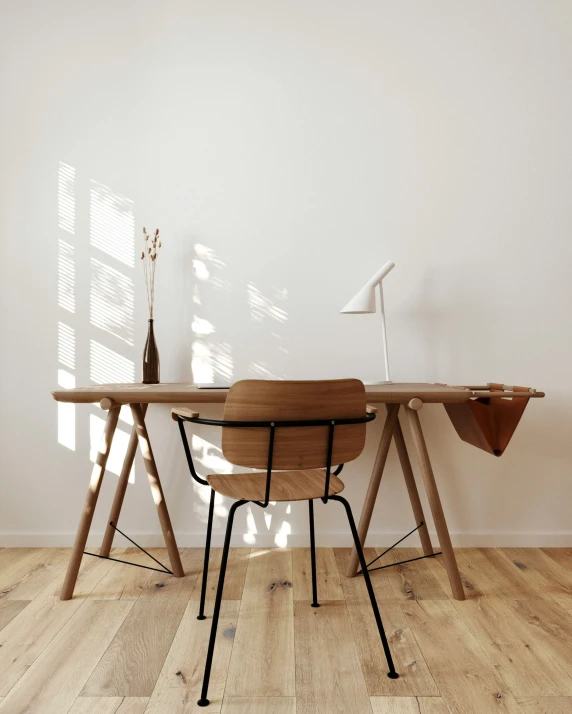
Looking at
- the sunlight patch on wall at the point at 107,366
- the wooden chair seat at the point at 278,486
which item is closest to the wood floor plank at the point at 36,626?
the wooden chair seat at the point at 278,486

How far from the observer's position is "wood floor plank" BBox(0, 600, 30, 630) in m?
1.92

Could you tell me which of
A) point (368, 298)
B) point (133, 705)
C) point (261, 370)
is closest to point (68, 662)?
point (133, 705)

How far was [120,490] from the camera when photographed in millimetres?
2410

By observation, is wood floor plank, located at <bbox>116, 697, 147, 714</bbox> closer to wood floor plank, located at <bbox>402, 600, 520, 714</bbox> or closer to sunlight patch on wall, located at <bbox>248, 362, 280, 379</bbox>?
wood floor plank, located at <bbox>402, 600, 520, 714</bbox>

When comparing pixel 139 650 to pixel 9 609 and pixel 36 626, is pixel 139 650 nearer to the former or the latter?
pixel 36 626

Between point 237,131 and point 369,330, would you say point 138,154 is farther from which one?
point 369,330

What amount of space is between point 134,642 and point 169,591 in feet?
1.26

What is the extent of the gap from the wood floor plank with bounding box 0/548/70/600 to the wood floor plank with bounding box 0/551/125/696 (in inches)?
1.7

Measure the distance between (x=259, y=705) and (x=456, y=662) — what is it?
1.80ft

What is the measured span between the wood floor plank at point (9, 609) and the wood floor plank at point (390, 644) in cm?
106

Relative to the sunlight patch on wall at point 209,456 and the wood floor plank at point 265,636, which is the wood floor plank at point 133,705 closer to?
the wood floor plank at point 265,636

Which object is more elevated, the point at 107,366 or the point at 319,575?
the point at 107,366

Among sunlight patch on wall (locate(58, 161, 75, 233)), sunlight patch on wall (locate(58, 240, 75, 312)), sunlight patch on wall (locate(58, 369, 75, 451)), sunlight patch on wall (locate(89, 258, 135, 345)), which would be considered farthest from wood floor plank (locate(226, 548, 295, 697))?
sunlight patch on wall (locate(58, 161, 75, 233))

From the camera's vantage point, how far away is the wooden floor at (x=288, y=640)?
1489 mm
